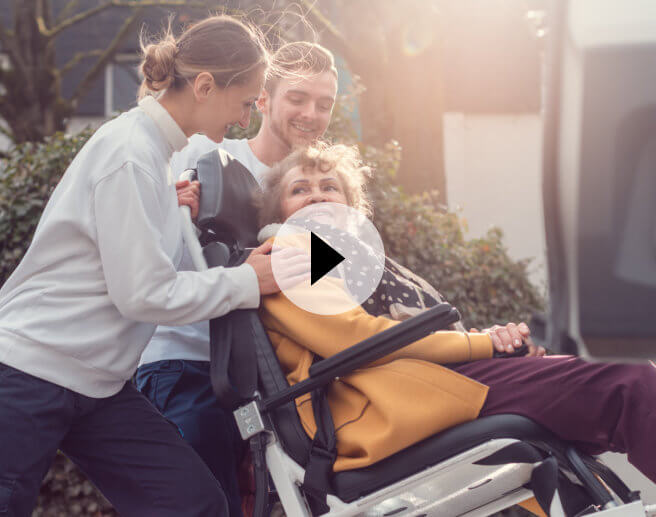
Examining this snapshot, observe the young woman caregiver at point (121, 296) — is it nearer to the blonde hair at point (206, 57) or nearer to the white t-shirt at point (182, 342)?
the blonde hair at point (206, 57)

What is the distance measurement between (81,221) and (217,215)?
0.59 meters

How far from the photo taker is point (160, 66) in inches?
83.6

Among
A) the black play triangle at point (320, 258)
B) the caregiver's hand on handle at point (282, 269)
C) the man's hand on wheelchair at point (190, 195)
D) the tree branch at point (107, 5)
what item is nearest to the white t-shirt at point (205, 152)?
the man's hand on wheelchair at point (190, 195)

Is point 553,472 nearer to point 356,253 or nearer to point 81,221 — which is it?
point 356,253

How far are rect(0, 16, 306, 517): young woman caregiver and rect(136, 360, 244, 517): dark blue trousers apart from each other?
18 cm

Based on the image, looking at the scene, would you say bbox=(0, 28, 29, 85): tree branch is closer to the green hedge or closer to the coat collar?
the green hedge

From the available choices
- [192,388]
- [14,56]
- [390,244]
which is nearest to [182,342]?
[192,388]

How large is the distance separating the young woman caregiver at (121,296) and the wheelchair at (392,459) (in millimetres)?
184

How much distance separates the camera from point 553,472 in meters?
1.84

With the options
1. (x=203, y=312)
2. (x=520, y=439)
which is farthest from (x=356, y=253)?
(x=520, y=439)

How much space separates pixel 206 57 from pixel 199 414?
107cm

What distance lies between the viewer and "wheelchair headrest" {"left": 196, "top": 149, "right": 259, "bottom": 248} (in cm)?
239

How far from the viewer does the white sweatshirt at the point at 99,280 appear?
5.97 feet

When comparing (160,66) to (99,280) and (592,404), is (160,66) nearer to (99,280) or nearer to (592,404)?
(99,280)
